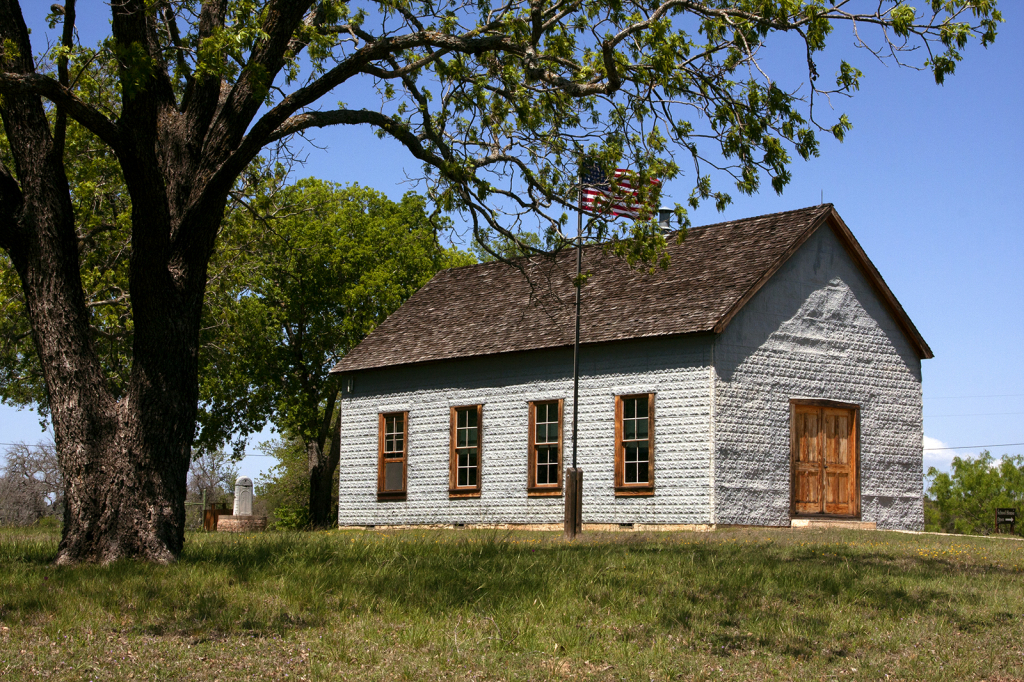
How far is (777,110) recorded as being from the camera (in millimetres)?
11594

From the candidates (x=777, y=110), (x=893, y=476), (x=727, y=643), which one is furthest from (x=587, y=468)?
(x=727, y=643)

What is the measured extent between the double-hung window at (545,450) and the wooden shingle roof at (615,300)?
57.1 inches

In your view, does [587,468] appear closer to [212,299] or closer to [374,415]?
[374,415]

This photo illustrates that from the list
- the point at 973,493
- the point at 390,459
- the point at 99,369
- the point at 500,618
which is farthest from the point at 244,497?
the point at 973,493

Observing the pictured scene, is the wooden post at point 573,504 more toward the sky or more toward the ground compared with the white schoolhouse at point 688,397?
more toward the ground

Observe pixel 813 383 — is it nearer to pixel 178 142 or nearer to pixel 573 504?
pixel 573 504

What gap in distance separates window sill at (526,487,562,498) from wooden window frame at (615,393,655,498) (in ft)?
5.57

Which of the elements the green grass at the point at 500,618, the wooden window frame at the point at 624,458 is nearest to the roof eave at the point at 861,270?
the wooden window frame at the point at 624,458

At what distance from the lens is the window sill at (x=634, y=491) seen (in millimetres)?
20797

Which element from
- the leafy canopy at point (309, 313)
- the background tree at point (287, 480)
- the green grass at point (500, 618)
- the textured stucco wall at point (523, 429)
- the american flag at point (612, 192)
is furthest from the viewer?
the background tree at point (287, 480)

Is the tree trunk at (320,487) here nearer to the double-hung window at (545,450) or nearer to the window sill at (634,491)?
the double-hung window at (545,450)

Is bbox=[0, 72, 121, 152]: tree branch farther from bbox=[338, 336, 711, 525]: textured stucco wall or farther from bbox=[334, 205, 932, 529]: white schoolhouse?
bbox=[338, 336, 711, 525]: textured stucco wall

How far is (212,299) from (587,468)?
14137 millimetres

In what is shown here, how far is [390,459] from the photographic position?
26078mm
